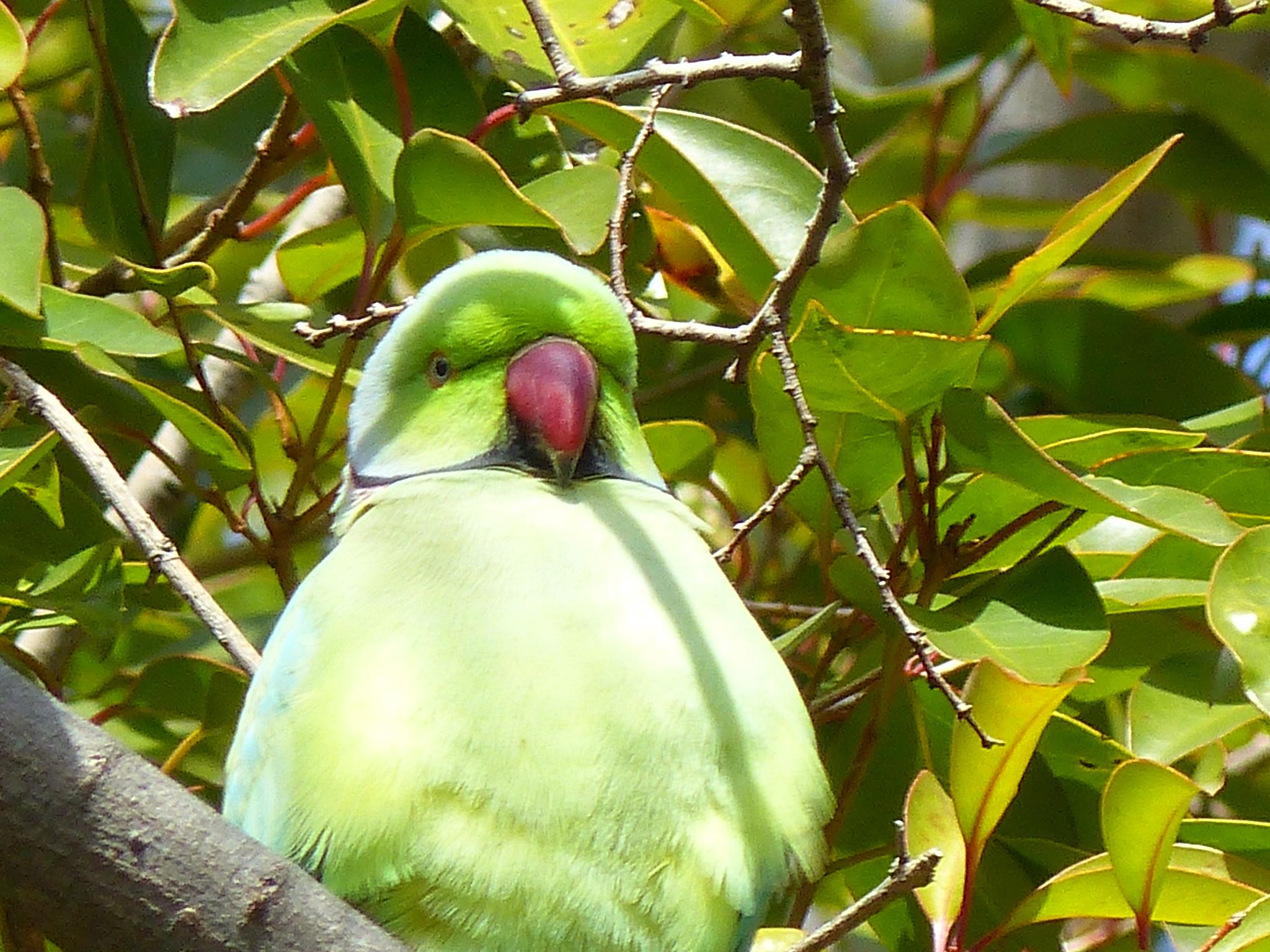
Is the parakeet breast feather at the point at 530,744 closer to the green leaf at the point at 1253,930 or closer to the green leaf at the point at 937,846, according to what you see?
the green leaf at the point at 937,846

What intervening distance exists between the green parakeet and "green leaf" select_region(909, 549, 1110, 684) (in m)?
0.16

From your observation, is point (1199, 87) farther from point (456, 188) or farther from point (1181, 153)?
point (456, 188)

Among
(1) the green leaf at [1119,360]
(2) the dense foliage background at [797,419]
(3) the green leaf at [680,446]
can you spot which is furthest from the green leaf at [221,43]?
(1) the green leaf at [1119,360]

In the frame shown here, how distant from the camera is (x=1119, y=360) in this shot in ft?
7.03

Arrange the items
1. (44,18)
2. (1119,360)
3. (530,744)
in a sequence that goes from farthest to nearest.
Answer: (1119,360) → (44,18) → (530,744)

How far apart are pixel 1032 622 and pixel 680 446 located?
21.0 inches

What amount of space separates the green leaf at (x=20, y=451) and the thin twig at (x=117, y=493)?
0.07 feet

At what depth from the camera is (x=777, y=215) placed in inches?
62.3

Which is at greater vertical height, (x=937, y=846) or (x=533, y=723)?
(x=533, y=723)

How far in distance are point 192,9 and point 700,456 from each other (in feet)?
2.44

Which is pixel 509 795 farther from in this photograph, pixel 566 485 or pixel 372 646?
pixel 566 485

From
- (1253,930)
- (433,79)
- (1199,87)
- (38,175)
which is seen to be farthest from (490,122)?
(1199,87)

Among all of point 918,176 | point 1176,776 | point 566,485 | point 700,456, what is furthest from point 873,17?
point 1176,776

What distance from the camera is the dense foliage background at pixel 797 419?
1.38m
